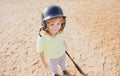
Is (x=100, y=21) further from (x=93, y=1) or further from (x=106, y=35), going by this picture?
(x=93, y=1)

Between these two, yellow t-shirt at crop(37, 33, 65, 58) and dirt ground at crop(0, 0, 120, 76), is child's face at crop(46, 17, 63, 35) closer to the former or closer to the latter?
yellow t-shirt at crop(37, 33, 65, 58)

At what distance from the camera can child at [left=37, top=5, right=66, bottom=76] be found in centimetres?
200

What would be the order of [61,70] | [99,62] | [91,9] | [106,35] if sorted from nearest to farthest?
[61,70]
[99,62]
[106,35]
[91,9]

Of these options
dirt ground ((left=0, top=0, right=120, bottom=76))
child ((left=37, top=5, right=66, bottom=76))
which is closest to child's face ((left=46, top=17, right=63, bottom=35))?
child ((left=37, top=5, right=66, bottom=76))

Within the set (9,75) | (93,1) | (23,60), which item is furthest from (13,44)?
(93,1)

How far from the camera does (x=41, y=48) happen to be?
85.7 inches

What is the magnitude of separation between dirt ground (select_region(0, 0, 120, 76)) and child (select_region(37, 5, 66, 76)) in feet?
2.63

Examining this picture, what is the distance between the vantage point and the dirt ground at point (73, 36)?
3.17 metres

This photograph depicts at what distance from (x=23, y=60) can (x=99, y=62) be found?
118cm

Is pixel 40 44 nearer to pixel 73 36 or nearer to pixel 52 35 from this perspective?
pixel 52 35

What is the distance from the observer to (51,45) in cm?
220

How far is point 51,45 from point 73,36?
167 cm

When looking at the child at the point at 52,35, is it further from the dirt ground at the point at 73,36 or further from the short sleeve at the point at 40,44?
the dirt ground at the point at 73,36

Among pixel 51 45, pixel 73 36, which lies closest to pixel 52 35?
pixel 51 45
